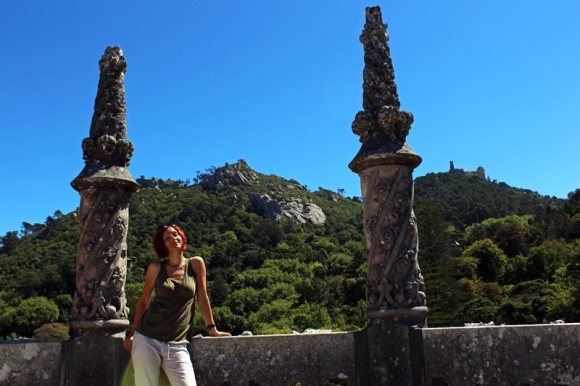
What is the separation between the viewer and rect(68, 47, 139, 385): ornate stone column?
4395 mm

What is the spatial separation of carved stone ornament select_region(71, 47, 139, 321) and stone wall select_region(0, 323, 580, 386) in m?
0.57

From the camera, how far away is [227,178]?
440 ft

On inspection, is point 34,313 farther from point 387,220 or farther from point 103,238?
point 387,220

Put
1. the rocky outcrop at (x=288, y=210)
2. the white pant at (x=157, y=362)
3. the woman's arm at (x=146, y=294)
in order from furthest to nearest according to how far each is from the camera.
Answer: the rocky outcrop at (x=288, y=210)
the woman's arm at (x=146, y=294)
the white pant at (x=157, y=362)

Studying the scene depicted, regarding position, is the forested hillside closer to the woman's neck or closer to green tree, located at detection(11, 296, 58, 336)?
green tree, located at detection(11, 296, 58, 336)

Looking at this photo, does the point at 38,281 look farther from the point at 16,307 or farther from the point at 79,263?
the point at 79,263

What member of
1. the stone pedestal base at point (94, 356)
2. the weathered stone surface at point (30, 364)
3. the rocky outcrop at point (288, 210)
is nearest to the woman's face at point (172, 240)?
the stone pedestal base at point (94, 356)

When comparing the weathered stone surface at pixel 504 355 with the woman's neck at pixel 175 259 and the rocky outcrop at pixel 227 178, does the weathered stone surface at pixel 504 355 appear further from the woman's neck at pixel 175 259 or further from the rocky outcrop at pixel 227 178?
the rocky outcrop at pixel 227 178

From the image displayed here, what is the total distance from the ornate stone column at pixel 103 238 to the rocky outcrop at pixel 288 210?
112m

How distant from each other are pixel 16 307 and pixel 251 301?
30.5m

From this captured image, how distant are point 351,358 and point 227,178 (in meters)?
131

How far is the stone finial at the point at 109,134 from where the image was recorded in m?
4.73

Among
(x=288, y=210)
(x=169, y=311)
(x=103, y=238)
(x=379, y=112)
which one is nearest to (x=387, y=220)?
(x=379, y=112)

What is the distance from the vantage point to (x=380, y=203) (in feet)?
14.6
